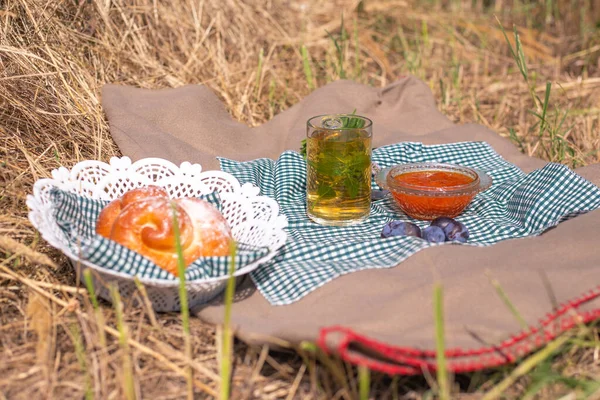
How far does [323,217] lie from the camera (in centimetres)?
220

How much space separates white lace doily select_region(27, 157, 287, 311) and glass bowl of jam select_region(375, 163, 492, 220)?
17.2 inches

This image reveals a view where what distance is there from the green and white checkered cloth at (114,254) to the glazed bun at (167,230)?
0.06 metres

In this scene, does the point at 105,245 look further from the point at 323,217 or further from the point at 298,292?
the point at 323,217

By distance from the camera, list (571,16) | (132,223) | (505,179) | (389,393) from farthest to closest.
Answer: (571,16) → (505,179) → (132,223) → (389,393)

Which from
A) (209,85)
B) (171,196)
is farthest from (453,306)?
(209,85)

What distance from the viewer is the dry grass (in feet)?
5.22

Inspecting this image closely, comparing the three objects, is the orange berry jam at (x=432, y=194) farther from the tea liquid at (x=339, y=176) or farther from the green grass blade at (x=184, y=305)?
the green grass blade at (x=184, y=305)

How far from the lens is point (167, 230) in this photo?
1.70 metres

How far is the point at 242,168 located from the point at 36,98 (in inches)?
31.6

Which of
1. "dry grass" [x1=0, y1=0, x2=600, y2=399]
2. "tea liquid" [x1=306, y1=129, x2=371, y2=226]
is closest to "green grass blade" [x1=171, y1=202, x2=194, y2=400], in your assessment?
"dry grass" [x1=0, y1=0, x2=600, y2=399]

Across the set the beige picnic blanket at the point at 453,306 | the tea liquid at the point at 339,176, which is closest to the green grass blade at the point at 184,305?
the beige picnic blanket at the point at 453,306

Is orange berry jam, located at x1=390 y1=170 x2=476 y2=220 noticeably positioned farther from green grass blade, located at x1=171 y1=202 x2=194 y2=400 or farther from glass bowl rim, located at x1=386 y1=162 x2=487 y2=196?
green grass blade, located at x1=171 y1=202 x2=194 y2=400

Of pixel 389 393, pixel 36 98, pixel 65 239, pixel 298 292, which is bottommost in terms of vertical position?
pixel 389 393

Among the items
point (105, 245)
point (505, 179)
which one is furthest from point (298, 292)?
point (505, 179)
